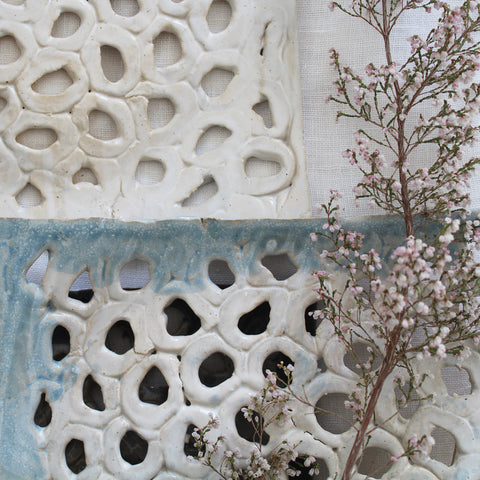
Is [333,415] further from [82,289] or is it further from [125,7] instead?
[125,7]

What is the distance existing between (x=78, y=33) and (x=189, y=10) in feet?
0.59

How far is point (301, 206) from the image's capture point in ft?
3.27

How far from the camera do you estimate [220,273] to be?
3.36ft

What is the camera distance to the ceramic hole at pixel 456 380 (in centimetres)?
100

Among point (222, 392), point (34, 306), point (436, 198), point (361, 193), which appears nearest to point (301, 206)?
point (361, 193)

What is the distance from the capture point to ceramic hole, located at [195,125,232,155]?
1023 mm

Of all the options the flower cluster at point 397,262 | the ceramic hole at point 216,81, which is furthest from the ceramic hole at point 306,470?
the ceramic hole at point 216,81

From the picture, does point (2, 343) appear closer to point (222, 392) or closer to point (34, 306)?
point (34, 306)

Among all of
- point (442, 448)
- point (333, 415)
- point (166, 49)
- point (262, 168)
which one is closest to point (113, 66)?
point (166, 49)

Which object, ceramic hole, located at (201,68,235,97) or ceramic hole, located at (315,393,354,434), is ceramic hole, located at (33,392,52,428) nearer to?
ceramic hole, located at (315,393,354,434)

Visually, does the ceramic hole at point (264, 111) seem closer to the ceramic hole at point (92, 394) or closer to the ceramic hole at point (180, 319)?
the ceramic hole at point (180, 319)

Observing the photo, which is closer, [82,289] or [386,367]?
[386,367]

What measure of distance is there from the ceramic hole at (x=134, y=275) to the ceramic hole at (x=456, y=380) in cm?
50

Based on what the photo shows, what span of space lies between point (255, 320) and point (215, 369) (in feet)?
0.32
